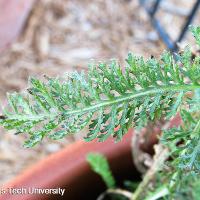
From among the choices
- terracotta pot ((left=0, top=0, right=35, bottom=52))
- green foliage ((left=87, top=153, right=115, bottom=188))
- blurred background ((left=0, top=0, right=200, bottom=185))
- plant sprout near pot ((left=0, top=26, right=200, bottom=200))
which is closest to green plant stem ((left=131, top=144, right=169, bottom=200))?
green foliage ((left=87, top=153, right=115, bottom=188))

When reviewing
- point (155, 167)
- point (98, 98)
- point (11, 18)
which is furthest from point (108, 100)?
point (11, 18)

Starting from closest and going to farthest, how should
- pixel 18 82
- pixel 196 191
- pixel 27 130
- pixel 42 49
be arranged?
1. pixel 27 130
2. pixel 196 191
3. pixel 18 82
4. pixel 42 49

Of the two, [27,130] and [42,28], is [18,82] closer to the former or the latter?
[42,28]

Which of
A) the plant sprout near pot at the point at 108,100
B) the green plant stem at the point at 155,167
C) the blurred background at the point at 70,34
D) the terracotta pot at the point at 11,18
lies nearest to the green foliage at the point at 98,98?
the plant sprout near pot at the point at 108,100

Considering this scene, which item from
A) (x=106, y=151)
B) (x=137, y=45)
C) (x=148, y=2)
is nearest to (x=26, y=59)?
(x=137, y=45)

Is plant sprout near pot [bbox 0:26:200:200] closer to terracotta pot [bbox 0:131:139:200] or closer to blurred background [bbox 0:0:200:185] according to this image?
terracotta pot [bbox 0:131:139:200]

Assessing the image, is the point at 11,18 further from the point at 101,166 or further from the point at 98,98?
the point at 98,98
